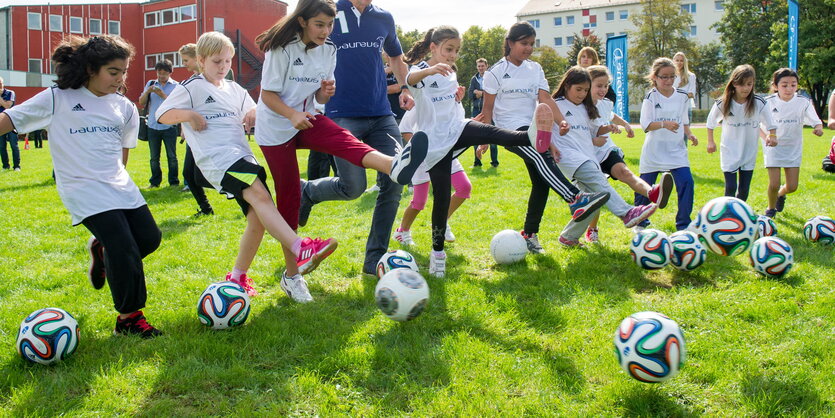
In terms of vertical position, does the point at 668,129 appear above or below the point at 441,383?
above

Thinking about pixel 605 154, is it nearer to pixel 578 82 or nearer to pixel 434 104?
pixel 578 82

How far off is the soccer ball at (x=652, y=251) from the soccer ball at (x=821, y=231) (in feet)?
6.94

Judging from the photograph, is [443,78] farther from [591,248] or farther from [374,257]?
[591,248]

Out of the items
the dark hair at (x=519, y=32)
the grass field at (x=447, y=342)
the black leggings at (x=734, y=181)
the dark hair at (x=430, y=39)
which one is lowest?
the grass field at (x=447, y=342)

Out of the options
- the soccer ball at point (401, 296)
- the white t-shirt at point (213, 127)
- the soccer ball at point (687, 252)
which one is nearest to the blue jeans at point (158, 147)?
the white t-shirt at point (213, 127)

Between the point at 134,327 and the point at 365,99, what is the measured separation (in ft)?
8.07

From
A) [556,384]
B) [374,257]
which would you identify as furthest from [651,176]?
[556,384]

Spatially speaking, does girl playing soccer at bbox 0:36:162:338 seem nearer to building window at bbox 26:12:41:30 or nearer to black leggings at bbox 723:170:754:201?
black leggings at bbox 723:170:754:201

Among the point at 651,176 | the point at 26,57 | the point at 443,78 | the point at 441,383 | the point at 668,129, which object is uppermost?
the point at 26,57

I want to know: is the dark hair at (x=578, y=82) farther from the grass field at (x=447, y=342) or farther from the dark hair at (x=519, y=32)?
the grass field at (x=447, y=342)

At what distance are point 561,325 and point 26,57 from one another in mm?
53507

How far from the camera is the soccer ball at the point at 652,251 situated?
4930 millimetres

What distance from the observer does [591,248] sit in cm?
616

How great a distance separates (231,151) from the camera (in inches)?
170
